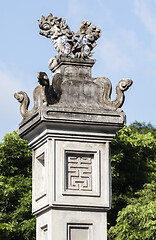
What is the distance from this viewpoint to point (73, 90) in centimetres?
984

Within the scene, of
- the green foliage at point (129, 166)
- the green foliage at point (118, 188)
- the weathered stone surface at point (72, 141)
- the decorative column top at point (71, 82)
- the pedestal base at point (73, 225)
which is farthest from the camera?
the green foliage at point (129, 166)

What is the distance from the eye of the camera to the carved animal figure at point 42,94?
9500 mm

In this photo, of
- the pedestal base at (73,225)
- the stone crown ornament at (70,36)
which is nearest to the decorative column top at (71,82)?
the stone crown ornament at (70,36)

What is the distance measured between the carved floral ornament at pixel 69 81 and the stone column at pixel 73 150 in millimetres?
14

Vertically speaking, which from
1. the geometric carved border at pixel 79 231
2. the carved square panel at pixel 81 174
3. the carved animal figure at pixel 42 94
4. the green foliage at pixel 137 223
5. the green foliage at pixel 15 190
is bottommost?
the geometric carved border at pixel 79 231

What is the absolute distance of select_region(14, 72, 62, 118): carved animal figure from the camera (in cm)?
950

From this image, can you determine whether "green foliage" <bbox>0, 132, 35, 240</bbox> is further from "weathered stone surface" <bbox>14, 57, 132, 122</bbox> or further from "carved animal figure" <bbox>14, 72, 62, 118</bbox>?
"weathered stone surface" <bbox>14, 57, 132, 122</bbox>

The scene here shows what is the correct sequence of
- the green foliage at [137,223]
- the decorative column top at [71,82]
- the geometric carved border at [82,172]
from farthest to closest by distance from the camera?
the green foliage at [137,223] → the decorative column top at [71,82] → the geometric carved border at [82,172]

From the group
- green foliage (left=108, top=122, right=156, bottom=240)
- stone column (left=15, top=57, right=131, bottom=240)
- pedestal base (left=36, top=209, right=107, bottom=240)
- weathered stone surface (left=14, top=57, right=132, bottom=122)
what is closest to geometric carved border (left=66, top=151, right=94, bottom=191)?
stone column (left=15, top=57, right=131, bottom=240)

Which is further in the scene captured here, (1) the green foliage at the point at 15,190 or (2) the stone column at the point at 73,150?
(1) the green foliage at the point at 15,190

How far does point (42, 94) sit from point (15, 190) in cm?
2271

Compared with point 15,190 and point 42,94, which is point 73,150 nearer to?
point 42,94

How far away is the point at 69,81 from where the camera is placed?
9.87 meters

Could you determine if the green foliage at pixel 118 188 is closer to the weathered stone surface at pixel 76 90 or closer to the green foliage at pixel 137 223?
the green foliage at pixel 137 223
